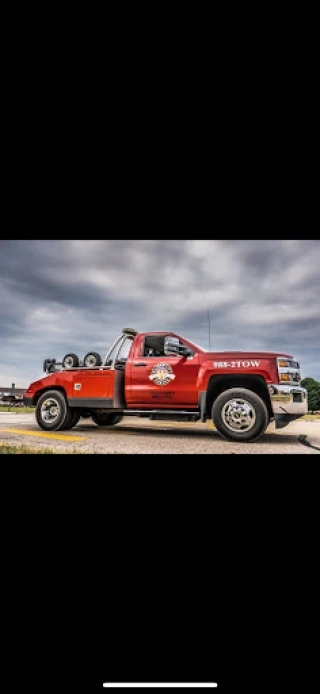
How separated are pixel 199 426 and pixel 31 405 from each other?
267 cm

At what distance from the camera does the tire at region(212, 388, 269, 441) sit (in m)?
3.98

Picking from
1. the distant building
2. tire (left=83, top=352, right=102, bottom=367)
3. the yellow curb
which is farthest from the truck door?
the distant building

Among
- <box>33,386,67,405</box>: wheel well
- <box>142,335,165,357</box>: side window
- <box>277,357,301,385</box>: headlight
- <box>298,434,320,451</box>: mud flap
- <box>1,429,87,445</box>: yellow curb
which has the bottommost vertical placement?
<box>298,434,320,451</box>: mud flap

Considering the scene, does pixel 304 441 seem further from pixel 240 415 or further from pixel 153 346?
pixel 153 346

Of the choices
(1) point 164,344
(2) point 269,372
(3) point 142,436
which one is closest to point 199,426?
(3) point 142,436

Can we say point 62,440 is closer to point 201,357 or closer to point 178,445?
point 178,445

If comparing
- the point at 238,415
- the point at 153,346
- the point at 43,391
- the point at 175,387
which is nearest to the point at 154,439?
the point at 175,387

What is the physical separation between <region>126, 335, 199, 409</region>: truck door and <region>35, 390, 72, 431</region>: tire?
3.39 feet

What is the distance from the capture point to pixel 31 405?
17.8 feet

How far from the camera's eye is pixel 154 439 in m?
4.57

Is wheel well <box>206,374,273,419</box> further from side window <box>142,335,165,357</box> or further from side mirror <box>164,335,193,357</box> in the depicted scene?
side window <box>142,335,165,357</box>

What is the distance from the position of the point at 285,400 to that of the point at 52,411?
3276 millimetres
